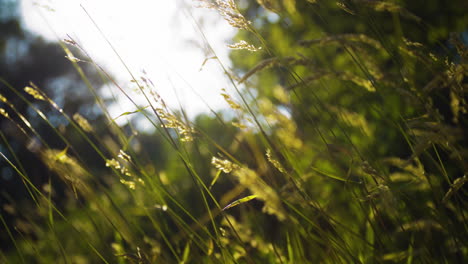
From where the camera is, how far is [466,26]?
2.66 metres

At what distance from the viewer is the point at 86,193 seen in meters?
1.26

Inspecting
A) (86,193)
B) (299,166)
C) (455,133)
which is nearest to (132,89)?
(86,193)

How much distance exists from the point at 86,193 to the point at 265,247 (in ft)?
2.24

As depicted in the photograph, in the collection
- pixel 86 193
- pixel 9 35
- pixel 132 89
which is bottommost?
pixel 86 193

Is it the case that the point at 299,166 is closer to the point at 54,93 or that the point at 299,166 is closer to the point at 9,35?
the point at 54,93

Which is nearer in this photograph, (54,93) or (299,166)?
(299,166)

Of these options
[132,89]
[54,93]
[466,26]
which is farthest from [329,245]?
[54,93]

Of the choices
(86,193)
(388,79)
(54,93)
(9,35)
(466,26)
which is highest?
(9,35)

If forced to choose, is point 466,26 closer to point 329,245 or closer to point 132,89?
point 329,245

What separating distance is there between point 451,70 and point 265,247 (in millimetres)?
824

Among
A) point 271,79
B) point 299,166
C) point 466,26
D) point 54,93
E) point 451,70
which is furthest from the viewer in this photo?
point 54,93

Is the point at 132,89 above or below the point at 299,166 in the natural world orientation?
above

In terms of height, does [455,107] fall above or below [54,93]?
below

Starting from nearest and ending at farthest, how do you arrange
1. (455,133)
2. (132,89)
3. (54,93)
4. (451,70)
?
(455,133), (451,70), (132,89), (54,93)
